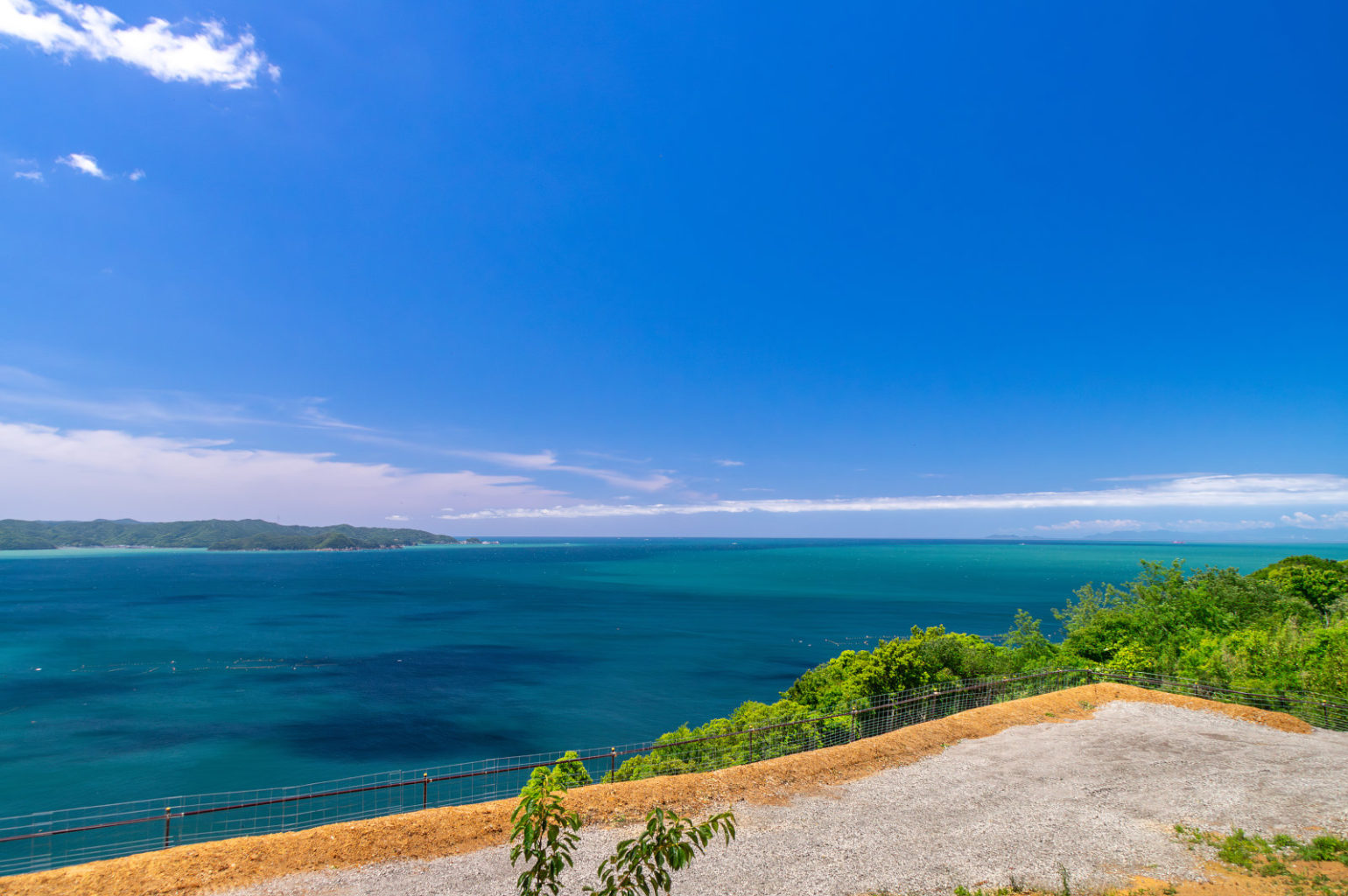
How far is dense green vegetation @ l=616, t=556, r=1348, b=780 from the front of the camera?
25.6 meters

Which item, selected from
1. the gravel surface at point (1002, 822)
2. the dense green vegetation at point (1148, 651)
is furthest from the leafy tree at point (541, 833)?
the dense green vegetation at point (1148, 651)

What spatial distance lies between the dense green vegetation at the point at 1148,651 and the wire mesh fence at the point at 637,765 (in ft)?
1.53

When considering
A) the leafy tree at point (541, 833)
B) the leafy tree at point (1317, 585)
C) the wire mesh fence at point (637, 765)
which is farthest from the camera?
the leafy tree at point (1317, 585)

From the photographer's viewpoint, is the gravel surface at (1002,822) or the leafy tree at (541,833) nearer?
the leafy tree at (541,833)

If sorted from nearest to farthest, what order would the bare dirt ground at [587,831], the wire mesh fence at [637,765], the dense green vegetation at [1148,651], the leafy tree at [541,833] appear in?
the leafy tree at [541,833], the bare dirt ground at [587,831], the wire mesh fence at [637,765], the dense green vegetation at [1148,651]

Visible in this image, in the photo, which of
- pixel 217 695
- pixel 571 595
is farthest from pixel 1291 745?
pixel 571 595

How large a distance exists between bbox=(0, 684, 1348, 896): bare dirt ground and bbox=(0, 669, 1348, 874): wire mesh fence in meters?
1.97

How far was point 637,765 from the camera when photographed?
25.2 metres

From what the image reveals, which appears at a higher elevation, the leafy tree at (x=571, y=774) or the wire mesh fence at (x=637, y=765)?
the leafy tree at (x=571, y=774)

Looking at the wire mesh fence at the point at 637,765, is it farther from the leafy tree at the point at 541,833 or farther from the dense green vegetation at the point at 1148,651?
the leafy tree at the point at 541,833

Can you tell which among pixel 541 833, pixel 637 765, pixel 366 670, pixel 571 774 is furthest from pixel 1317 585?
pixel 366 670

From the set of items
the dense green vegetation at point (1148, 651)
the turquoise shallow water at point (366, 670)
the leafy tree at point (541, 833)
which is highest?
the leafy tree at point (541, 833)

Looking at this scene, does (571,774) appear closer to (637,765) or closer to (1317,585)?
(637,765)

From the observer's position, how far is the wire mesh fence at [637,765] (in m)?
22.3
